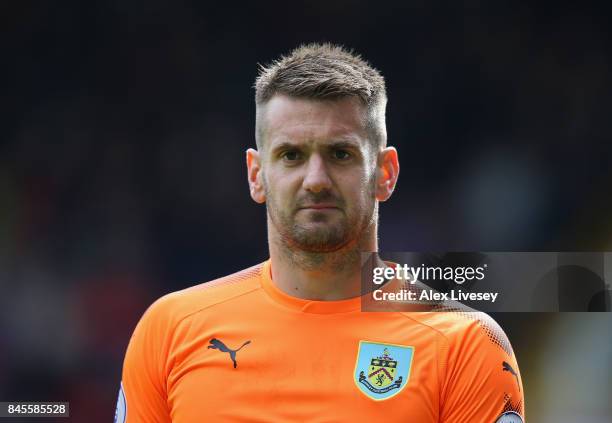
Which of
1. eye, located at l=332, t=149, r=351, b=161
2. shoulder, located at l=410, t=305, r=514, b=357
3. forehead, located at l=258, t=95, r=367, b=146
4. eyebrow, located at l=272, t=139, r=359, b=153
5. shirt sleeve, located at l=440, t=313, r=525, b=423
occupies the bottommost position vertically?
shirt sleeve, located at l=440, t=313, r=525, b=423

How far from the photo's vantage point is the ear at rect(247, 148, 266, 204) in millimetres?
4004

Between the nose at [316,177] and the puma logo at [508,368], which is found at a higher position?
the nose at [316,177]

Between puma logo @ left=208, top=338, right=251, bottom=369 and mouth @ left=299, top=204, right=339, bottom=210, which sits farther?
puma logo @ left=208, top=338, right=251, bottom=369

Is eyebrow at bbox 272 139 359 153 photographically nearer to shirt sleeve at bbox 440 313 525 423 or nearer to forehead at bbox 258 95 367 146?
forehead at bbox 258 95 367 146

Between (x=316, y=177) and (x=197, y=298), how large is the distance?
41.3 inches

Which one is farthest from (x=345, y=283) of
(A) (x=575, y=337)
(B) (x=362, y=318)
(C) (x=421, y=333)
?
(A) (x=575, y=337)

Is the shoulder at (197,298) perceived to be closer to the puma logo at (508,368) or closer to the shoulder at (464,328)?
the shoulder at (464,328)

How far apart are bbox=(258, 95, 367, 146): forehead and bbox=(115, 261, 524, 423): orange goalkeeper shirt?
0.81 meters

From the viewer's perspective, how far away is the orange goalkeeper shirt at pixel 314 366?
11.7 ft

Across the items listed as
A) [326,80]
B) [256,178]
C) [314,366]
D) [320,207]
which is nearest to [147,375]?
[314,366]

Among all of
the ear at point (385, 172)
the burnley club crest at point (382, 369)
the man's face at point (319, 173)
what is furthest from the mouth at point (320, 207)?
the burnley club crest at point (382, 369)

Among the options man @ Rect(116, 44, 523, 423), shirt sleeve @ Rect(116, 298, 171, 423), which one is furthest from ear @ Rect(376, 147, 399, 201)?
shirt sleeve @ Rect(116, 298, 171, 423)

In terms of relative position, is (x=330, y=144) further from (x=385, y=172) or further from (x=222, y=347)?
(x=222, y=347)

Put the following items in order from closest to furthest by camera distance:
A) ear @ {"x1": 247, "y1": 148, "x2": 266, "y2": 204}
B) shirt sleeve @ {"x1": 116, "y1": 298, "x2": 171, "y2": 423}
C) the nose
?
1. the nose
2. shirt sleeve @ {"x1": 116, "y1": 298, "x2": 171, "y2": 423}
3. ear @ {"x1": 247, "y1": 148, "x2": 266, "y2": 204}
